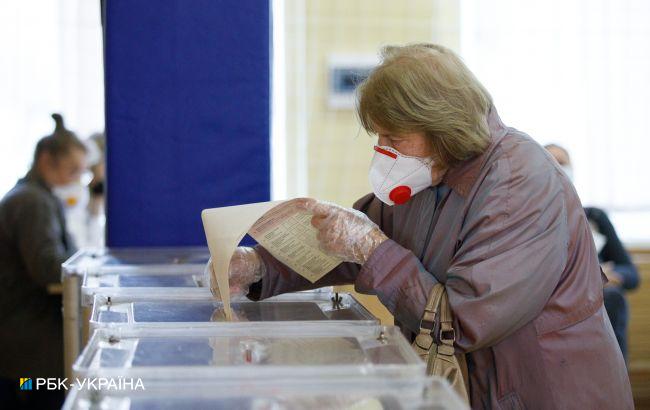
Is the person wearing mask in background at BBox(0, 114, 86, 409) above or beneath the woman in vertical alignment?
beneath

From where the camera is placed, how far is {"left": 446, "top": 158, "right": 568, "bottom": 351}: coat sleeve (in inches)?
50.2

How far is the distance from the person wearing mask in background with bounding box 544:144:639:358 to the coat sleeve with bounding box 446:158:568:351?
1712mm

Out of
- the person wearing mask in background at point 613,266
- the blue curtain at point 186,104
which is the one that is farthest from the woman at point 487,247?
the person wearing mask in background at point 613,266

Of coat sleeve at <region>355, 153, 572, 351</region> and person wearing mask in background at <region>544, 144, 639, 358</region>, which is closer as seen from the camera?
coat sleeve at <region>355, 153, 572, 351</region>

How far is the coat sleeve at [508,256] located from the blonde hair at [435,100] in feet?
0.34

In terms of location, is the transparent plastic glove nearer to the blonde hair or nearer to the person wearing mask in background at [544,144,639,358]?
the blonde hair

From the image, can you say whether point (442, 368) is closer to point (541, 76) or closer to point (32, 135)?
point (541, 76)

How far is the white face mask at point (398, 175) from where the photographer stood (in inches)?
59.0

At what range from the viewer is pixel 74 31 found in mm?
3588

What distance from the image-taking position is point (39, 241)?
2873 mm

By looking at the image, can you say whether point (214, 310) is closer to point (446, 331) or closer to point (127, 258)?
point (446, 331)

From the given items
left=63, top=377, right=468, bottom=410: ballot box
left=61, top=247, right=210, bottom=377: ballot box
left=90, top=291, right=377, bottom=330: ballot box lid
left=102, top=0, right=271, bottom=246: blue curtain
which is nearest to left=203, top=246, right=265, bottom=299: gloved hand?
left=90, top=291, right=377, bottom=330: ballot box lid

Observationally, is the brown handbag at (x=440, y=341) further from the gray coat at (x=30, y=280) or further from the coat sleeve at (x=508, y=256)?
the gray coat at (x=30, y=280)

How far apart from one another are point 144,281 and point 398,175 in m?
0.66
